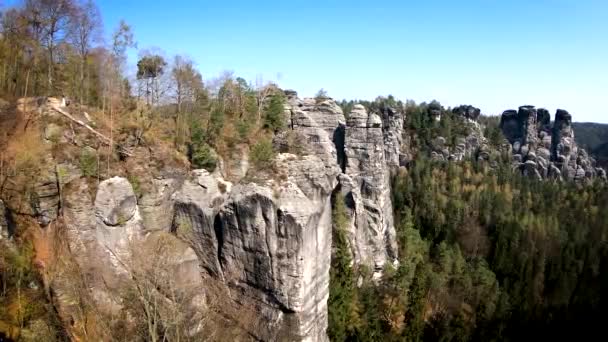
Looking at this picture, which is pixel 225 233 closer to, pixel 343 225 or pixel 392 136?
pixel 343 225

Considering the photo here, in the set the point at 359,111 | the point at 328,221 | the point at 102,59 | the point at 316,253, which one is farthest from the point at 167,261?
the point at 359,111

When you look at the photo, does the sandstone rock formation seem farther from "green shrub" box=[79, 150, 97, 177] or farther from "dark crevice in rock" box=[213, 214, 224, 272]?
"green shrub" box=[79, 150, 97, 177]

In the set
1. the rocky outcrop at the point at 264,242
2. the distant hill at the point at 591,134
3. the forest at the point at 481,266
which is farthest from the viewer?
the distant hill at the point at 591,134

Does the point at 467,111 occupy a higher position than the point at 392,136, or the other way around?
the point at 467,111

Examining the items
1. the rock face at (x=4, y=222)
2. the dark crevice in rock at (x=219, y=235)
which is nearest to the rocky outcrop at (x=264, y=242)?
the dark crevice in rock at (x=219, y=235)

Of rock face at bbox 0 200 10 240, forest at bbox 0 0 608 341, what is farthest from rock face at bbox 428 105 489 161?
rock face at bbox 0 200 10 240

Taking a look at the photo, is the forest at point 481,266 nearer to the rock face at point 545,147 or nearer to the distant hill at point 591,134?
the rock face at point 545,147

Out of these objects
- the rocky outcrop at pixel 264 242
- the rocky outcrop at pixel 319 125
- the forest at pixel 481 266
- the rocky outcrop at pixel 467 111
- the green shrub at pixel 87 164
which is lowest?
the forest at pixel 481 266

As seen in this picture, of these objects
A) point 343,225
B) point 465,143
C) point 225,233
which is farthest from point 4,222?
point 465,143
